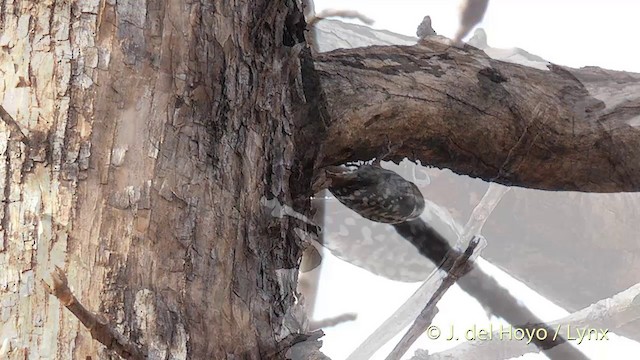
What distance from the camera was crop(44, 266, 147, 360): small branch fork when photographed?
446 millimetres

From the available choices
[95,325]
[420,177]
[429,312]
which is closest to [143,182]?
[95,325]

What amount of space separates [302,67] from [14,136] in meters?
0.36

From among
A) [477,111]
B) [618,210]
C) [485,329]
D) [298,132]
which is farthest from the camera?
[618,210]

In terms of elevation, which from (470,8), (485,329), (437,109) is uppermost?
(470,8)

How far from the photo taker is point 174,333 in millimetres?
585

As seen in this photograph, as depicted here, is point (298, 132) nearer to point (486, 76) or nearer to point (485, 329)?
point (486, 76)

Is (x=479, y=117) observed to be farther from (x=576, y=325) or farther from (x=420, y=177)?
(x=576, y=325)

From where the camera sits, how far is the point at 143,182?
62 cm

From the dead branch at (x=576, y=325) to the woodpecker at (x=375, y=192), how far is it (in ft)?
0.74

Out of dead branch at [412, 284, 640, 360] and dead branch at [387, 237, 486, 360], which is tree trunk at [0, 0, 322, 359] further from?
dead branch at [412, 284, 640, 360]

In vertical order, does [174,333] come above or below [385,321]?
above

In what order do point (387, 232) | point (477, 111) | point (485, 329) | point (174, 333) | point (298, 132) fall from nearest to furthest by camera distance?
point (174, 333)
point (298, 132)
point (477, 111)
point (485, 329)
point (387, 232)

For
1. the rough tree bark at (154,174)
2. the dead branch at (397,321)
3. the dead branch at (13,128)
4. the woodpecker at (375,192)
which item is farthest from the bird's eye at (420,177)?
the dead branch at (13,128)

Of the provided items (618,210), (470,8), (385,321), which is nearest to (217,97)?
(385,321)
